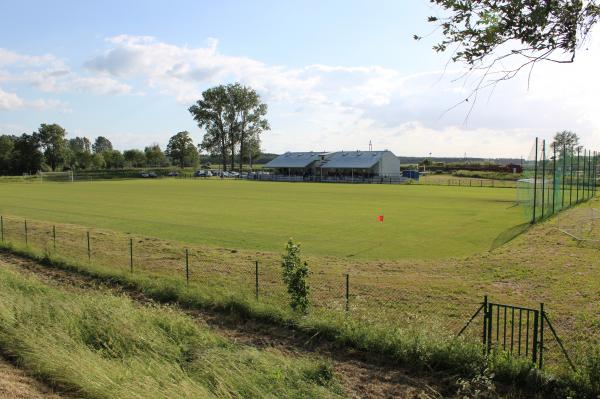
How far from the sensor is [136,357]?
27.1 feet

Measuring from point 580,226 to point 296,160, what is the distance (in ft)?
309

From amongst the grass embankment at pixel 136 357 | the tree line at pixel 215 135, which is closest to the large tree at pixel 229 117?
the tree line at pixel 215 135

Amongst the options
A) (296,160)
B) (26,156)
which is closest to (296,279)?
(296,160)

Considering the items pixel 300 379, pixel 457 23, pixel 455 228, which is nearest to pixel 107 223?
pixel 455 228

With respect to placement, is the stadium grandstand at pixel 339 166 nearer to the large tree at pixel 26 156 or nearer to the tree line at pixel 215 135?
the tree line at pixel 215 135

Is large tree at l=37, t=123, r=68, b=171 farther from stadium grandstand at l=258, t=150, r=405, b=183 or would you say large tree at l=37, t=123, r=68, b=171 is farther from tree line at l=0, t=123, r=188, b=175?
stadium grandstand at l=258, t=150, r=405, b=183

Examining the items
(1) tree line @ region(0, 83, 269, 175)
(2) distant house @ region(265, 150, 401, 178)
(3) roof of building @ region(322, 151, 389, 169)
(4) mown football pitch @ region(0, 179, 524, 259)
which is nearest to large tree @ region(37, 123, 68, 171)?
(1) tree line @ region(0, 83, 269, 175)

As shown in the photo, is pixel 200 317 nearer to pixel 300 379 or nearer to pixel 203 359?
pixel 203 359

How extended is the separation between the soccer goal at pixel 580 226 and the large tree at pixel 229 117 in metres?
102

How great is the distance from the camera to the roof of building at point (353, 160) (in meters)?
101

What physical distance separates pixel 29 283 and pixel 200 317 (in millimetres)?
5349

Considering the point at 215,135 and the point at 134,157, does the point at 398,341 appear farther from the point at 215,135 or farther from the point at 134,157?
the point at 134,157

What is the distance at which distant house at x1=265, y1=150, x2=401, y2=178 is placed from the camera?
101000mm

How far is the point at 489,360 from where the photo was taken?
8391 millimetres
